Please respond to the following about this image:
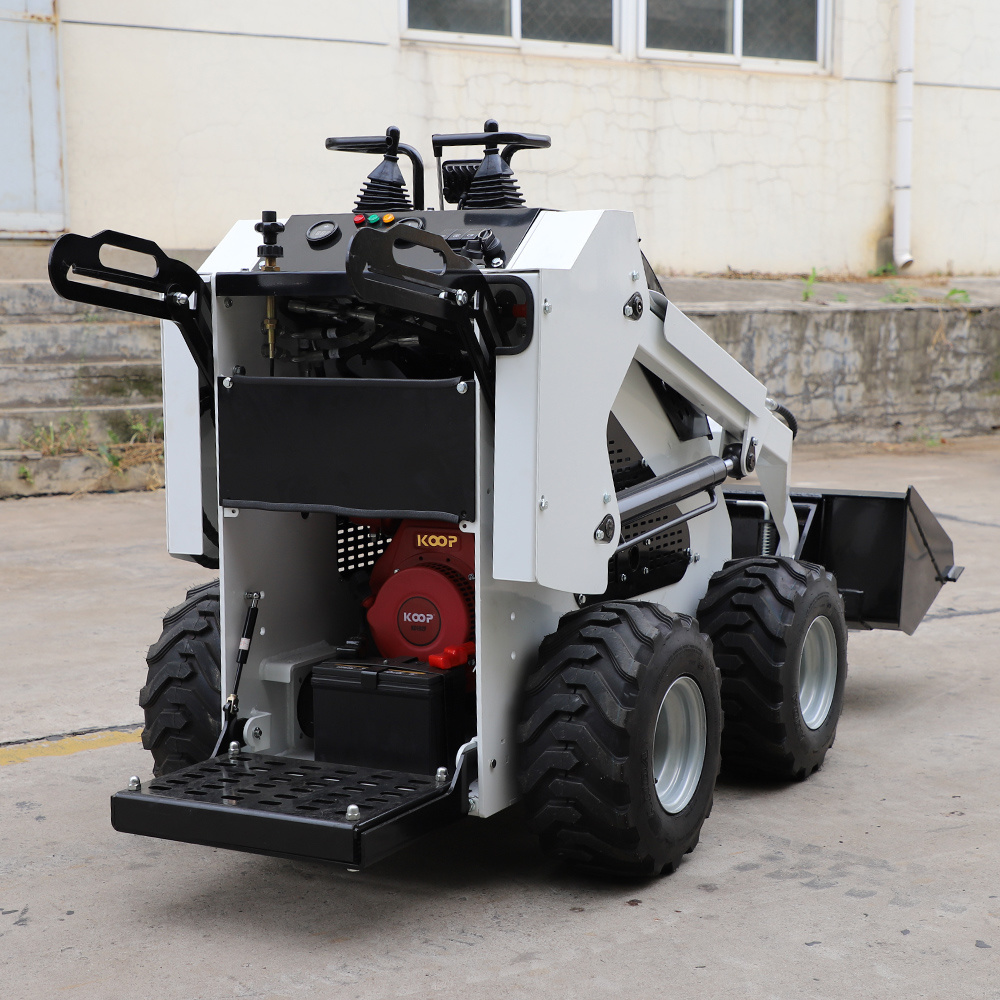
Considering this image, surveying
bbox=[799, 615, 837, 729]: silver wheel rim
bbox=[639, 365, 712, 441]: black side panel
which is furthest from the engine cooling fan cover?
bbox=[799, 615, 837, 729]: silver wheel rim

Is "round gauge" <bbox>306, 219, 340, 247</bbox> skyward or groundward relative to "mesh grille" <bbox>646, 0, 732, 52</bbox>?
groundward

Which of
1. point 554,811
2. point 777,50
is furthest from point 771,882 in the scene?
point 777,50

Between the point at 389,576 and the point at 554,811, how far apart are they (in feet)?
2.88

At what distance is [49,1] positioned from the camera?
10.3 metres

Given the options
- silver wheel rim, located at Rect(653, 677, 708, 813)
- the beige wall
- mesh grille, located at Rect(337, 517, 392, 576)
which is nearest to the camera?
silver wheel rim, located at Rect(653, 677, 708, 813)

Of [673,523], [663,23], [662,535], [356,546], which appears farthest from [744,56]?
[356,546]

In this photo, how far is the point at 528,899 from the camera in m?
3.42

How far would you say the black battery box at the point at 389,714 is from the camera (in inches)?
136

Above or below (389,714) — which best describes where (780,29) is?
above

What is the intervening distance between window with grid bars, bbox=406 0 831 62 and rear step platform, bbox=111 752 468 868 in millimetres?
9889

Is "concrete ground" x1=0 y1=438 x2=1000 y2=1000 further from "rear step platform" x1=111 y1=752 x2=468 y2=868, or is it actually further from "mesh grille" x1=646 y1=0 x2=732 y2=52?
"mesh grille" x1=646 y1=0 x2=732 y2=52

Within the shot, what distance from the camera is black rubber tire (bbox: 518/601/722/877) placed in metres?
3.31

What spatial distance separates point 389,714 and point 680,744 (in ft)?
2.61

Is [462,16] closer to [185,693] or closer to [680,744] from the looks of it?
[185,693]
